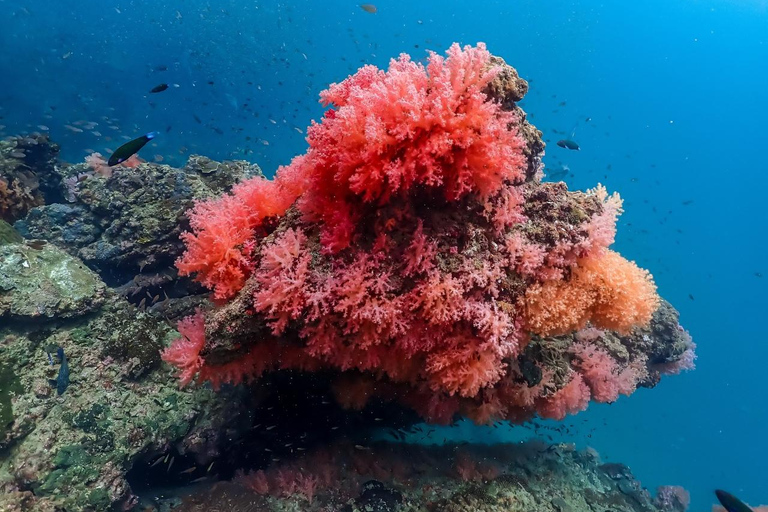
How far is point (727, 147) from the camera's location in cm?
7038

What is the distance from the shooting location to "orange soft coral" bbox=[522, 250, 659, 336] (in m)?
3.49

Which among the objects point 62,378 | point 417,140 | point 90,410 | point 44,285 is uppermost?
point 417,140

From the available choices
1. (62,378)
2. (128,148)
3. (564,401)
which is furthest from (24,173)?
(564,401)

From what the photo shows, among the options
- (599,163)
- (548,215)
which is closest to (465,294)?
(548,215)

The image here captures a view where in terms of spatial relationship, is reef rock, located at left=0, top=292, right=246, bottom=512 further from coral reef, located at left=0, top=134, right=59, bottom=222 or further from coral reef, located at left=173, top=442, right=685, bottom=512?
coral reef, located at left=0, top=134, right=59, bottom=222

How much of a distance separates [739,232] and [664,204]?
12.6m

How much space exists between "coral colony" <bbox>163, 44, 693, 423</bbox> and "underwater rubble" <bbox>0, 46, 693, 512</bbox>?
2.3 inches

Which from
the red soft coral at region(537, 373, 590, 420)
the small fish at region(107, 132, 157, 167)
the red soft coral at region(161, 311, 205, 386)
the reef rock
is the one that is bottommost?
the reef rock

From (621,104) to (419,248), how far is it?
8896 centimetres

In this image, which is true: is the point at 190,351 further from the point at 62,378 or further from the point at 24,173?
the point at 24,173

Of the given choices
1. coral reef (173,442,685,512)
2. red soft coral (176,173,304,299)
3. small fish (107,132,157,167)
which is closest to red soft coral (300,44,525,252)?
red soft coral (176,173,304,299)

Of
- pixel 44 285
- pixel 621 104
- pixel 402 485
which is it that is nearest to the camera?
pixel 44 285

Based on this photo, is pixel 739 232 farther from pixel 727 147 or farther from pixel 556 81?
pixel 556 81

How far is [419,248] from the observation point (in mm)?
3320
